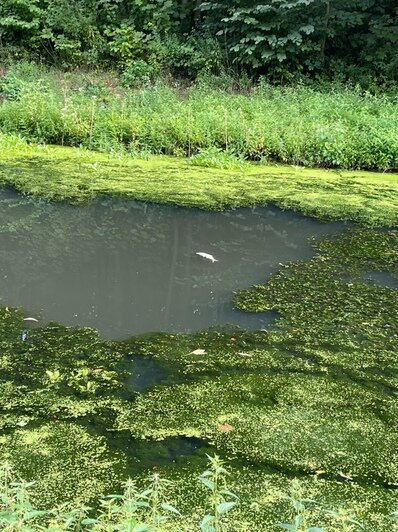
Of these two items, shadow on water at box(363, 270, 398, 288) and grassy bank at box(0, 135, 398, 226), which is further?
grassy bank at box(0, 135, 398, 226)

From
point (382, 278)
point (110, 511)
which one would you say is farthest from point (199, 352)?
point (382, 278)

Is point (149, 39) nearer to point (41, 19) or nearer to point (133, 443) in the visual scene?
Result: point (41, 19)

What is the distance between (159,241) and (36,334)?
1.55 meters

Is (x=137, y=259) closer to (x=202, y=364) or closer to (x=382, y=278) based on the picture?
(x=202, y=364)

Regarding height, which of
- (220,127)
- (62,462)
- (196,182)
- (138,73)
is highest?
(138,73)

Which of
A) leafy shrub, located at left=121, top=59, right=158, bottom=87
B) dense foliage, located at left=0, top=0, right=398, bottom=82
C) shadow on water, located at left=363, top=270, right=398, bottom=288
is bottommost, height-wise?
shadow on water, located at left=363, top=270, right=398, bottom=288

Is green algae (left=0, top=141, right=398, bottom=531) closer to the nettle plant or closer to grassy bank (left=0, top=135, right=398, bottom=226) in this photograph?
the nettle plant

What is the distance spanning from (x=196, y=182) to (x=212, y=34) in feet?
18.3

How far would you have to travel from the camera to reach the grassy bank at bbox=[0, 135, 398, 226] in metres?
5.15

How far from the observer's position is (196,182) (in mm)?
5664

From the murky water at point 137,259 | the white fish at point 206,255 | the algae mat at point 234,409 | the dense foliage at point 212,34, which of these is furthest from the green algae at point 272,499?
the dense foliage at point 212,34

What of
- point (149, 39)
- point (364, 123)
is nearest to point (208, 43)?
point (149, 39)

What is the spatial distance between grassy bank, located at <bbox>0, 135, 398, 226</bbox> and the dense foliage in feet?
12.3

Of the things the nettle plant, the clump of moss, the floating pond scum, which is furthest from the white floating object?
the nettle plant
